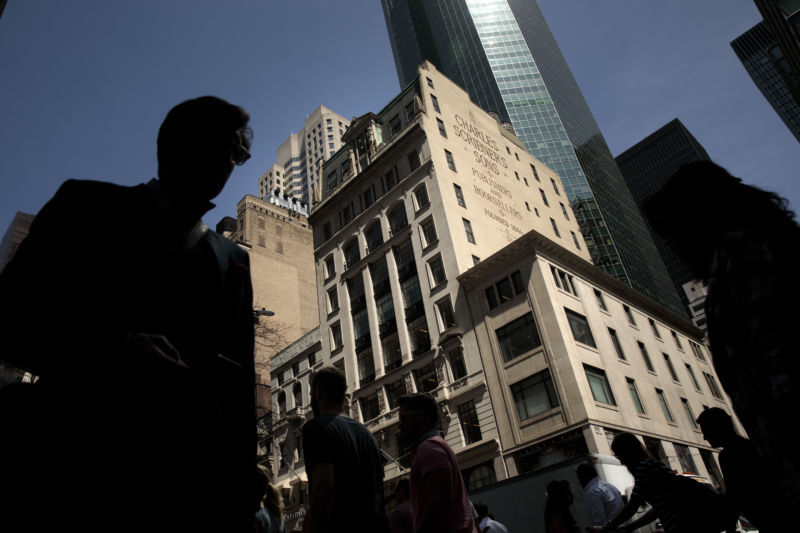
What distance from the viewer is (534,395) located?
24.5 metres

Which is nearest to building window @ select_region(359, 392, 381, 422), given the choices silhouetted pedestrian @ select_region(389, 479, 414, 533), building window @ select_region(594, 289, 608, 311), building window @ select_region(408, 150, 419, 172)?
building window @ select_region(594, 289, 608, 311)

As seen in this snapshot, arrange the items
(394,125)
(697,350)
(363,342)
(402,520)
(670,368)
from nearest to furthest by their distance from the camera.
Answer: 1. (402,520)
2. (670,368)
3. (363,342)
4. (697,350)
5. (394,125)

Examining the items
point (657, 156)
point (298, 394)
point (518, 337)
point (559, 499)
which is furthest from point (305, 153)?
point (559, 499)

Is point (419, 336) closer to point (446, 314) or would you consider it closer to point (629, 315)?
point (446, 314)

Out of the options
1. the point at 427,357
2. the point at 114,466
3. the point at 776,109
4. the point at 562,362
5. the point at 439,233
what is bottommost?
the point at 114,466

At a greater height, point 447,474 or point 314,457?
point 314,457

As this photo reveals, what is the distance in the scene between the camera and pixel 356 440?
3480mm

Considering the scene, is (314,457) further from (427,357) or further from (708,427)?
(427,357)

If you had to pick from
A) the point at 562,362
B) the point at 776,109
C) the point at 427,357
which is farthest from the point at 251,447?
the point at 776,109

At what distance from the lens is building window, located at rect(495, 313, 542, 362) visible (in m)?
25.5

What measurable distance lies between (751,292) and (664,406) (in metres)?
32.0

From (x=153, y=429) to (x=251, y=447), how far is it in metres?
0.36

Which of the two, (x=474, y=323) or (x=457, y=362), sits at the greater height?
(x=474, y=323)

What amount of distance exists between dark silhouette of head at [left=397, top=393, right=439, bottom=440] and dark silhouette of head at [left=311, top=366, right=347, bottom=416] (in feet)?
1.92
